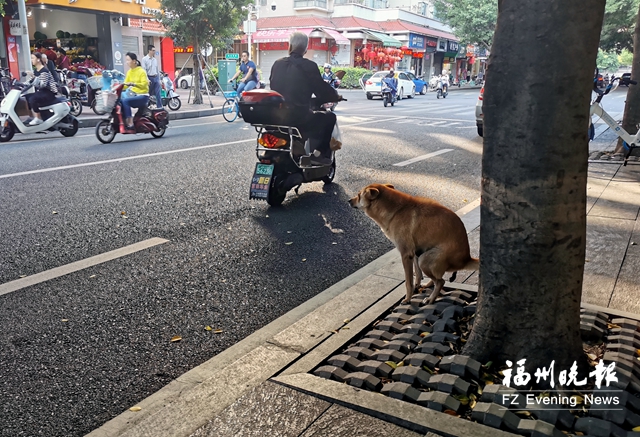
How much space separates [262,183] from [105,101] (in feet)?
20.4

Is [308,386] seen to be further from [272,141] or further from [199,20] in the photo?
[199,20]

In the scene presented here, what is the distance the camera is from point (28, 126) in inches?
472

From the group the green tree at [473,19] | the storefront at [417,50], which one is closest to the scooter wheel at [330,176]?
the storefront at [417,50]

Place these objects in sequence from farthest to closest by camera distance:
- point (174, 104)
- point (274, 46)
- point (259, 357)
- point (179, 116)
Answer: point (274, 46), point (174, 104), point (179, 116), point (259, 357)

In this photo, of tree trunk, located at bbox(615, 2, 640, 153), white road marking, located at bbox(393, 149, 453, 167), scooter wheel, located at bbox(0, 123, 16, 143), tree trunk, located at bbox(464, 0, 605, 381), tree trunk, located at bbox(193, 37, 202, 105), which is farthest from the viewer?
tree trunk, located at bbox(193, 37, 202, 105)

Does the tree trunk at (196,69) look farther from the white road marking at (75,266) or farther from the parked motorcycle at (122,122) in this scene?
the white road marking at (75,266)

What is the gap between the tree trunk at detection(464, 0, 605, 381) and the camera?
2.49 meters


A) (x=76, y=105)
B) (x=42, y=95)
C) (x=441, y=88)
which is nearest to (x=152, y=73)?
(x=76, y=105)

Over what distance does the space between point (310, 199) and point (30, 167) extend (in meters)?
4.51

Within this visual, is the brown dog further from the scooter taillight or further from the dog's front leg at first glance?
the scooter taillight

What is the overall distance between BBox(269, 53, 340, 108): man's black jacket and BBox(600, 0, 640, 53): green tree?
2959 centimetres

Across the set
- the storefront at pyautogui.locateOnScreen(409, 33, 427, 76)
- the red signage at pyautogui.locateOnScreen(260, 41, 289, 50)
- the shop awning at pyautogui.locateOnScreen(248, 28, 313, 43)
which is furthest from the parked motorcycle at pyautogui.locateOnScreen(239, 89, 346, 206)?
the storefront at pyautogui.locateOnScreen(409, 33, 427, 76)

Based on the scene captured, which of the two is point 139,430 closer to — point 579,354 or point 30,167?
point 579,354

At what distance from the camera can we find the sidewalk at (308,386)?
2506 mm
